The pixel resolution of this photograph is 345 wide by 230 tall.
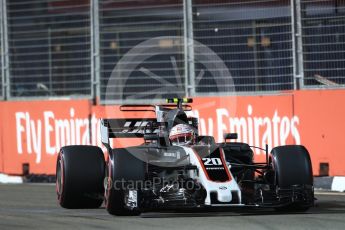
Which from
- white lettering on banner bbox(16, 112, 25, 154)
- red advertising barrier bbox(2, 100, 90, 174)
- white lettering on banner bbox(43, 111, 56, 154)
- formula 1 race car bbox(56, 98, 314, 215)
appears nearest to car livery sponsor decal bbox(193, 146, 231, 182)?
formula 1 race car bbox(56, 98, 314, 215)

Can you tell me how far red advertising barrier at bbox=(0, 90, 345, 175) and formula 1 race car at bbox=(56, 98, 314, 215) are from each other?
275cm

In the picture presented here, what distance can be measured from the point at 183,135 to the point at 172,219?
4.95ft

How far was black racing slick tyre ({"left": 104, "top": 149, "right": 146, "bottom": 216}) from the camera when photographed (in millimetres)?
10312

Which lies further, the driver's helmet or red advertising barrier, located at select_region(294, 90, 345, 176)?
red advertising barrier, located at select_region(294, 90, 345, 176)

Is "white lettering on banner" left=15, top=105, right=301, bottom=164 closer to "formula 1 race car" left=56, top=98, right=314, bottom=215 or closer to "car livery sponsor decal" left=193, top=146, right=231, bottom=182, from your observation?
"formula 1 race car" left=56, top=98, right=314, bottom=215

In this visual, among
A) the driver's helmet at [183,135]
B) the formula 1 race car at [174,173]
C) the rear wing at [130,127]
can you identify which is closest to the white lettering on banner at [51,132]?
the rear wing at [130,127]

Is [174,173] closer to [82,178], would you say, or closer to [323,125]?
[82,178]

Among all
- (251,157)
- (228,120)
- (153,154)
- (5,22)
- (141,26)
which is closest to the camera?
(153,154)

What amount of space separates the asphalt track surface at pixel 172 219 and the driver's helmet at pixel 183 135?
0.98 m

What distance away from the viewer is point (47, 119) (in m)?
17.1

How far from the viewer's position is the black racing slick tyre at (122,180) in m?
10.3

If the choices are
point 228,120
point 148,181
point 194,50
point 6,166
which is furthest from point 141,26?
point 148,181

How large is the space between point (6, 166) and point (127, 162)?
289 inches

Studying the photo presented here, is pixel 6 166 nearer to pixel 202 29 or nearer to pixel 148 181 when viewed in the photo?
pixel 202 29
